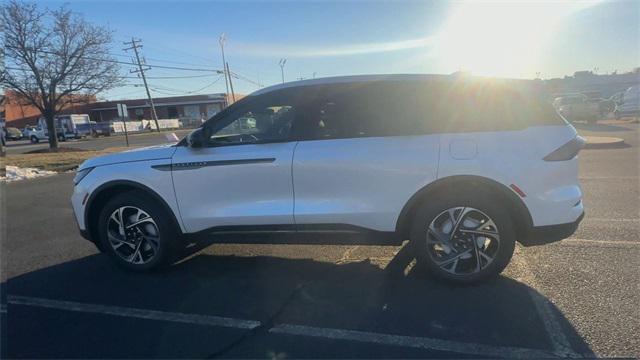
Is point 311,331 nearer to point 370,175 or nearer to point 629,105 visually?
point 370,175

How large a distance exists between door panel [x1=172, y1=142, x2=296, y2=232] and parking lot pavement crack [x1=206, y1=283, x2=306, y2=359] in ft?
2.38

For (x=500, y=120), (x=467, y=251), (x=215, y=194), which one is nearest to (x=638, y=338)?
(x=467, y=251)

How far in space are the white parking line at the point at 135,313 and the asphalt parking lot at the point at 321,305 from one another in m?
0.02

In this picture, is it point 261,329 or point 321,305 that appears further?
point 321,305

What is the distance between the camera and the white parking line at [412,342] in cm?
294

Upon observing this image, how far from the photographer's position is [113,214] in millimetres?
4625

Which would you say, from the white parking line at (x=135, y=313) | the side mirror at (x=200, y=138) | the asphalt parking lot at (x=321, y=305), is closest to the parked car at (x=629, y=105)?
the asphalt parking lot at (x=321, y=305)

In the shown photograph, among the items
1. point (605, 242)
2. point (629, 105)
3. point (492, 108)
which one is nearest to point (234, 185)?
point (492, 108)

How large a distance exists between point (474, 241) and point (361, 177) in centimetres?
113

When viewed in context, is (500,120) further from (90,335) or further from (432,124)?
(90,335)

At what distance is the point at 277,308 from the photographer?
373 centimetres

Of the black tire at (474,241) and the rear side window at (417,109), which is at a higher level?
the rear side window at (417,109)

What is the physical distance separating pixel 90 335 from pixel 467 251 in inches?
123

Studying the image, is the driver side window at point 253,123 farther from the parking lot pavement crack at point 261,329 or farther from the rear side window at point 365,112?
the parking lot pavement crack at point 261,329
